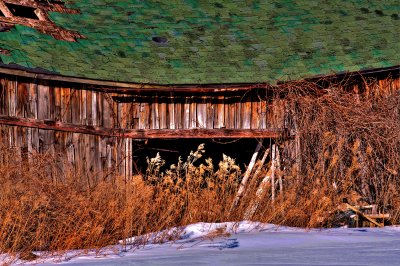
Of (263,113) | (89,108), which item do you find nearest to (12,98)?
(89,108)

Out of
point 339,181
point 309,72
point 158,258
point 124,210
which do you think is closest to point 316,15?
point 309,72

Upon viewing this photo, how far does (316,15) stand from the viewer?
18.2 metres

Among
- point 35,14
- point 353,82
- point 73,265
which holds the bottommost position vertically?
point 73,265

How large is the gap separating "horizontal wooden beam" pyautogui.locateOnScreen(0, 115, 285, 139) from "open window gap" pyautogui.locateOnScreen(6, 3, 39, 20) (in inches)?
107

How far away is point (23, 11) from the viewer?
17.0 metres

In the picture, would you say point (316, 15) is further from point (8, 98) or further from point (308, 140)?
point (8, 98)

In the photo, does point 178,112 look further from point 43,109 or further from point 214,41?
point 43,109

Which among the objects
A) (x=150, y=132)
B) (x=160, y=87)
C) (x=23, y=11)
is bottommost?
(x=150, y=132)

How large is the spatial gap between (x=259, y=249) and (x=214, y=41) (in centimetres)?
847

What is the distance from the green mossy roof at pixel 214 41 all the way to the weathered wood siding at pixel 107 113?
483 mm

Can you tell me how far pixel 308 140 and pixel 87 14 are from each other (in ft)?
18.2

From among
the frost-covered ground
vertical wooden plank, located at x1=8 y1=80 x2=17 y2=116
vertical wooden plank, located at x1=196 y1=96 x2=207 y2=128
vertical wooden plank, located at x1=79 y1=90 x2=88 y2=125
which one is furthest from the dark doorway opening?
the frost-covered ground

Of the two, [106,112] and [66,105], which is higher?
[66,105]

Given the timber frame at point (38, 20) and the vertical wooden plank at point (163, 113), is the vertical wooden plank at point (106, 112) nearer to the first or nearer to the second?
the vertical wooden plank at point (163, 113)
